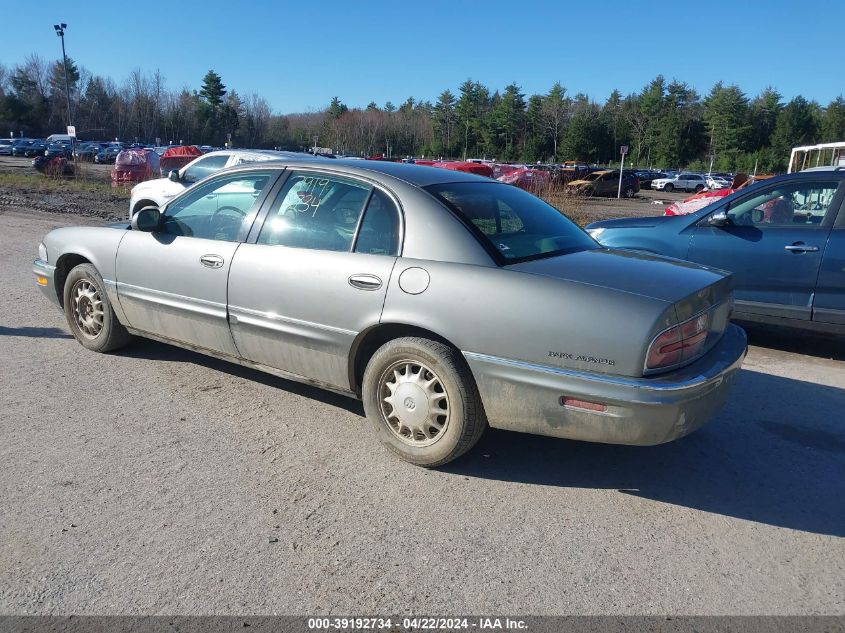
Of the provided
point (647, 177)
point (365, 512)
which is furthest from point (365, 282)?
point (647, 177)

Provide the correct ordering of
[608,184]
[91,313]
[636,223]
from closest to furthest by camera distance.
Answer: [91,313], [636,223], [608,184]

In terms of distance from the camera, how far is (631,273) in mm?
3414

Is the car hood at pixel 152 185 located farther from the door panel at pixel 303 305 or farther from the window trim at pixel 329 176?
the door panel at pixel 303 305

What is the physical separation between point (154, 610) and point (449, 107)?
110167 mm

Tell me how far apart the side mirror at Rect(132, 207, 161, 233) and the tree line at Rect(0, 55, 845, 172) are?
79795 mm

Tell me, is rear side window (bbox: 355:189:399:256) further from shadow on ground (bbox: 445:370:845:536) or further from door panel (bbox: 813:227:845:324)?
door panel (bbox: 813:227:845:324)

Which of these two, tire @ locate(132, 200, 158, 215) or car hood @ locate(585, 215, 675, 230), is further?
tire @ locate(132, 200, 158, 215)

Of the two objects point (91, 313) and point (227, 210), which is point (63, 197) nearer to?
point (91, 313)

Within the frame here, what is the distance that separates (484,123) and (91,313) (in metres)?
102

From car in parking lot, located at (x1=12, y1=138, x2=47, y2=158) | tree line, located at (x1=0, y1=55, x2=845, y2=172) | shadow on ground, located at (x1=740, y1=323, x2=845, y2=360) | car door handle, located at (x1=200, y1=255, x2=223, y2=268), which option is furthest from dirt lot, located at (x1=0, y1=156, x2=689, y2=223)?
tree line, located at (x1=0, y1=55, x2=845, y2=172)

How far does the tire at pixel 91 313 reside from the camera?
199 inches

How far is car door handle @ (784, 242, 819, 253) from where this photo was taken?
5.84m

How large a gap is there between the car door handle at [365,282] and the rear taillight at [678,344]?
4.67 feet

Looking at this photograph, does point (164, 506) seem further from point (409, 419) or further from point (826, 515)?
point (826, 515)
